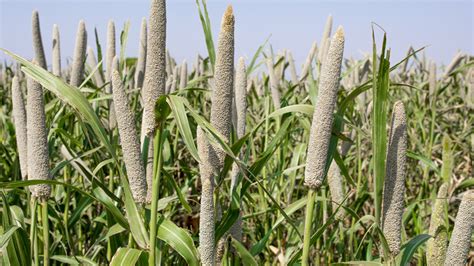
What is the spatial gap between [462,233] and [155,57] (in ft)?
2.67

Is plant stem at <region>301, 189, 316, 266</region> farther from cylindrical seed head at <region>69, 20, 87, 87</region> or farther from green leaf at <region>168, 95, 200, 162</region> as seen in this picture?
cylindrical seed head at <region>69, 20, 87, 87</region>

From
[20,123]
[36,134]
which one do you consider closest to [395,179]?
[36,134]

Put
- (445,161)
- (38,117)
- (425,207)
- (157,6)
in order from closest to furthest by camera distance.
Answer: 1. (157,6)
2. (38,117)
3. (445,161)
4. (425,207)

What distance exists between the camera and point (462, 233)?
1388 mm

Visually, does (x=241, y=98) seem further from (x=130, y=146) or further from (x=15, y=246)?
(x=15, y=246)

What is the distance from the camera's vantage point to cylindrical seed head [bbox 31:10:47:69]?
2401 millimetres

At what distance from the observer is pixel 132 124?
4.71 ft

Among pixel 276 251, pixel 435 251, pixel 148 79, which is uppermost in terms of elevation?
pixel 148 79

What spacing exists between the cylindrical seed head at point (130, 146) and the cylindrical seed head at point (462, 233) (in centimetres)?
74

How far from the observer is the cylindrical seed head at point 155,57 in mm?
1360

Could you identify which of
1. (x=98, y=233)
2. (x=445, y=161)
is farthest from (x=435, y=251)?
(x=98, y=233)

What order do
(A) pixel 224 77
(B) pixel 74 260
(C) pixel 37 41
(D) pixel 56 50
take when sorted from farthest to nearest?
1. (D) pixel 56 50
2. (C) pixel 37 41
3. (B) pixel 74 260
4. (A) pixel 224 77

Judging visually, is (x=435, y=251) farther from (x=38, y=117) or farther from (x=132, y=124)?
(x=38, y=117)

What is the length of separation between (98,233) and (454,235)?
1.68m
